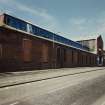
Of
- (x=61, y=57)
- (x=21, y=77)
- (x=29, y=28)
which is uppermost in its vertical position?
(x=29, y=28)

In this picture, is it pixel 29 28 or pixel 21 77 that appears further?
pixel 29 28

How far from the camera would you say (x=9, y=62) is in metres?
25.9

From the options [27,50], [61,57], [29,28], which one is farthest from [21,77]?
[61,57]

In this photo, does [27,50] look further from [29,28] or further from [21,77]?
[21,77]

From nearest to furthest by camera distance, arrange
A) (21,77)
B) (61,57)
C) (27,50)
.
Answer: (21,77) → (27,50) → (61,57)

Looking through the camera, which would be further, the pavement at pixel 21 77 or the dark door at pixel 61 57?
the dark door at pixel 61 57

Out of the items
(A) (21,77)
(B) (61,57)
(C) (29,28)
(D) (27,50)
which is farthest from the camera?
(B) (61,57)

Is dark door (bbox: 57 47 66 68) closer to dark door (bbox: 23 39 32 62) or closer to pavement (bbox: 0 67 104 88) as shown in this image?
dark door (bbox: 23 39 32 62)

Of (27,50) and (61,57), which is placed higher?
(27,50)

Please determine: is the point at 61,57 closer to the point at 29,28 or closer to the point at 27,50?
the point at 27,50

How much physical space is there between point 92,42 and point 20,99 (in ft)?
227

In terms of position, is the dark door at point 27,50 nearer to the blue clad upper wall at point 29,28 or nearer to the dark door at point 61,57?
the blue clad upper wall at point 29,28

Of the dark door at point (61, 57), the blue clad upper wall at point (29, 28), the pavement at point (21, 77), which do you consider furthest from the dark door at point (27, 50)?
the dark door at point (61, 57)

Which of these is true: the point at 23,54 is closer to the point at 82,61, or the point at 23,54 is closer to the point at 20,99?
the point at 20,99
